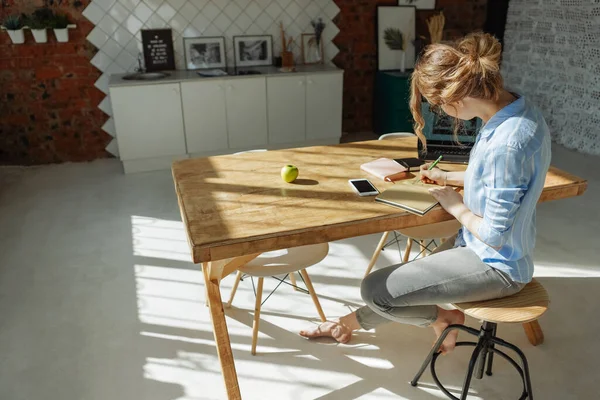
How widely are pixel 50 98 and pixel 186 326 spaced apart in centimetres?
329

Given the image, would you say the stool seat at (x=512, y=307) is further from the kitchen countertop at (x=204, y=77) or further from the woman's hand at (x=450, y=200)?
the kitchen countertop at (x=204, y=77)

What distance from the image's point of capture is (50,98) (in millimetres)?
4844

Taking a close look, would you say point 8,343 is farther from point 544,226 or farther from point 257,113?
point 544,226

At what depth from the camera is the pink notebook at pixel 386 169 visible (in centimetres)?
217

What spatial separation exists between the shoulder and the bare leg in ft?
3.31

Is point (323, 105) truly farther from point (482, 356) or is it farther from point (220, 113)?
point (482, 356)

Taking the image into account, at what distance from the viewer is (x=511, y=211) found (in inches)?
64.1

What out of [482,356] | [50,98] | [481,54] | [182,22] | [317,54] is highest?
[182,22]

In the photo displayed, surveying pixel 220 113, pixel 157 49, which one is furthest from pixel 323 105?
pixel 157 49

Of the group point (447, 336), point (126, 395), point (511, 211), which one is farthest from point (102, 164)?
point (511, 211)

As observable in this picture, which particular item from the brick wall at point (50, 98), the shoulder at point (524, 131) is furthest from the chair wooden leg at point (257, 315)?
the brick wall at point (50, 98)

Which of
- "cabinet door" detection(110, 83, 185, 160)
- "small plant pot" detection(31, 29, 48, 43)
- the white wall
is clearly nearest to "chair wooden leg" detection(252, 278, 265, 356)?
"cabinet door" detection(110, 83, 185, 160)

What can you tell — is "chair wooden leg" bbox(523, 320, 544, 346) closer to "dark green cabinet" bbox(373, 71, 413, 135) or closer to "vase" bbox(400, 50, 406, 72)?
"dark green cabinet" bbox(373, 71, 413, 135)

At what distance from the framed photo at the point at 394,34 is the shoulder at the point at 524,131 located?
12.8 feet
